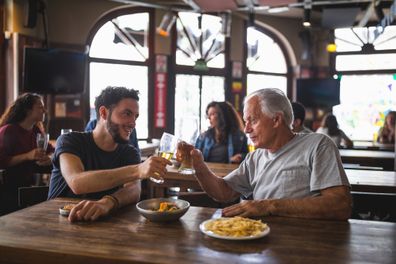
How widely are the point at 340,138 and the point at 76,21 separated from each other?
15.1ft

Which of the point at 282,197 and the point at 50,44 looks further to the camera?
the point at 50,44

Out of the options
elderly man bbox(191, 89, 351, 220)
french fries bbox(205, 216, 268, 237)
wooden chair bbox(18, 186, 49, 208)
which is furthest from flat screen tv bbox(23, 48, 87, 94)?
french fries bbox(205, 216, 268, 237)

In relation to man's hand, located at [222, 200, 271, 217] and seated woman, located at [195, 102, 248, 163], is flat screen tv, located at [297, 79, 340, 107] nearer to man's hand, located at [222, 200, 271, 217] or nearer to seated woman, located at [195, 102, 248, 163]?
seated woman, located at [195, 102, 248, 163]

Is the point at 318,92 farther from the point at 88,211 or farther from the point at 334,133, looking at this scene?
the point at 88,211

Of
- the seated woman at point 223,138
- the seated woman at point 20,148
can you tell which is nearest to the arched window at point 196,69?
the seated woman at point 223,138

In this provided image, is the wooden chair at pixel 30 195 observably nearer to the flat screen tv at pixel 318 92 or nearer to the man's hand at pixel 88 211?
the man's hand at pixel 88 211

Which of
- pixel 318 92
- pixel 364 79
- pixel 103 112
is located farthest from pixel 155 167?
pixel 364 79

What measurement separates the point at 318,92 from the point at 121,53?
168 inches

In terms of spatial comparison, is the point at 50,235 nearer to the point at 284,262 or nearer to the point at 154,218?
the point at 154,218

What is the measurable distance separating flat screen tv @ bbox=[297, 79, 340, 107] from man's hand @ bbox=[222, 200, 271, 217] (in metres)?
7.32

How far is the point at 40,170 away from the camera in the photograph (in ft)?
11.7

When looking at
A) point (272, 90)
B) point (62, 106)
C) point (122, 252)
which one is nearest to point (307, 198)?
point (272, 90)

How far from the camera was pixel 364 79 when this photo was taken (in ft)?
29.3

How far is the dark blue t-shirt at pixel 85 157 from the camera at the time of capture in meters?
2.15
